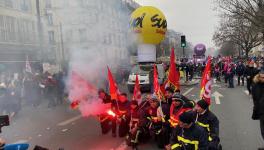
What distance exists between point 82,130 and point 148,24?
10.2m

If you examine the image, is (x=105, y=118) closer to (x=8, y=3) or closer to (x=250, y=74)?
(x=8, y=3)

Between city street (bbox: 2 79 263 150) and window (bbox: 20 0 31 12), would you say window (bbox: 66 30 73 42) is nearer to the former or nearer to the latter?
window (bbox: 20 0 31 12)

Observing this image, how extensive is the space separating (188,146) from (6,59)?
15.6 metres

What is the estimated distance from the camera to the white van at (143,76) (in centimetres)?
2042

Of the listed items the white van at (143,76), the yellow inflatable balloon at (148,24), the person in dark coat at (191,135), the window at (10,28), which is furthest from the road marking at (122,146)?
the white van at (143,76)

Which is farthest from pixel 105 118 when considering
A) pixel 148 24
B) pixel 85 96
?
pixel 148 24

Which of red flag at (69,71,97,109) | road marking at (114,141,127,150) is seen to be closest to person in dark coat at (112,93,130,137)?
road marking at (114,141,127,150)

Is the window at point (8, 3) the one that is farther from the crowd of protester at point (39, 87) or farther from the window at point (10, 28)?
the crowd of protester at point (39, 87)

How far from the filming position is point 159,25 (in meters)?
19.7

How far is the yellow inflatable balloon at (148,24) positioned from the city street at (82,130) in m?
6.32

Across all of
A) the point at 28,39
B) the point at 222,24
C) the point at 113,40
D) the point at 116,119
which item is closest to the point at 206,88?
the point at 116,119

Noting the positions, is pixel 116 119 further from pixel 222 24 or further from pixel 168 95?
pixel 222 24

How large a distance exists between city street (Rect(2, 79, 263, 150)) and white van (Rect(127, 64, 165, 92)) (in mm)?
6518

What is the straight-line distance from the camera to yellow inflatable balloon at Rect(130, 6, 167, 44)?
18.5 m
